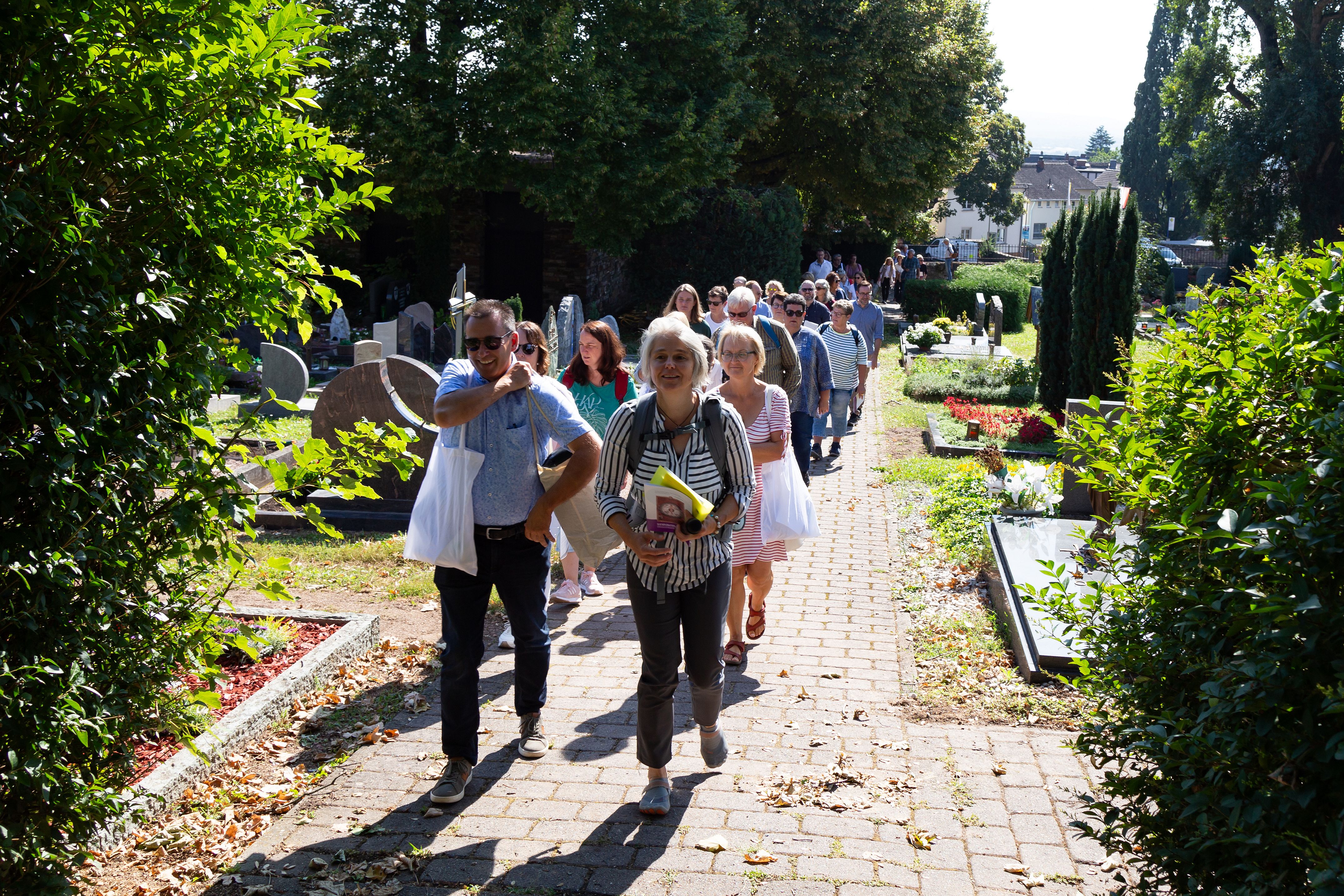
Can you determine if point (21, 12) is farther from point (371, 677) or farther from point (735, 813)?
point (371, 677)

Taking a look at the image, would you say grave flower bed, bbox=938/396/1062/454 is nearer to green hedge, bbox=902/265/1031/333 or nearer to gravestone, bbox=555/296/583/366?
gravestone, bbox=555/296/583/366

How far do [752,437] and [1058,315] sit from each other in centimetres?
979

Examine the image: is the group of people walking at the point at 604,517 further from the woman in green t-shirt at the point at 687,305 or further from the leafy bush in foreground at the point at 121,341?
the woman in green t-shirt at the point at 687,305

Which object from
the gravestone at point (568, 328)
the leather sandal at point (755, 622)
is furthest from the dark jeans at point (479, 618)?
the gravestone at point (568, 328)

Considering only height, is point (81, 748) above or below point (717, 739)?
above

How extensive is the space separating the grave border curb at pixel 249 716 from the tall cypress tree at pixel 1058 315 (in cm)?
1052

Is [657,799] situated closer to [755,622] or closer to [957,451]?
[755,622]

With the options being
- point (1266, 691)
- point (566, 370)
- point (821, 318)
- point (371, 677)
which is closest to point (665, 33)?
point (821, 318)

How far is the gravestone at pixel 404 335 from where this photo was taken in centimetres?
1786

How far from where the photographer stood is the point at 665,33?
23766 mm

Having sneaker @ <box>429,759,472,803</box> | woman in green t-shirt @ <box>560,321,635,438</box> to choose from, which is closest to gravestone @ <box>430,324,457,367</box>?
woman in green t-shirt @ <box>560,321,635,438</box>

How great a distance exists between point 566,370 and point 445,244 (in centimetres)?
1891

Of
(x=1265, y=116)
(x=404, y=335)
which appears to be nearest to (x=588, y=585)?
(x=404, y=335)

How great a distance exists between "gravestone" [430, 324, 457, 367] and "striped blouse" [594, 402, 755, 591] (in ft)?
53.7
